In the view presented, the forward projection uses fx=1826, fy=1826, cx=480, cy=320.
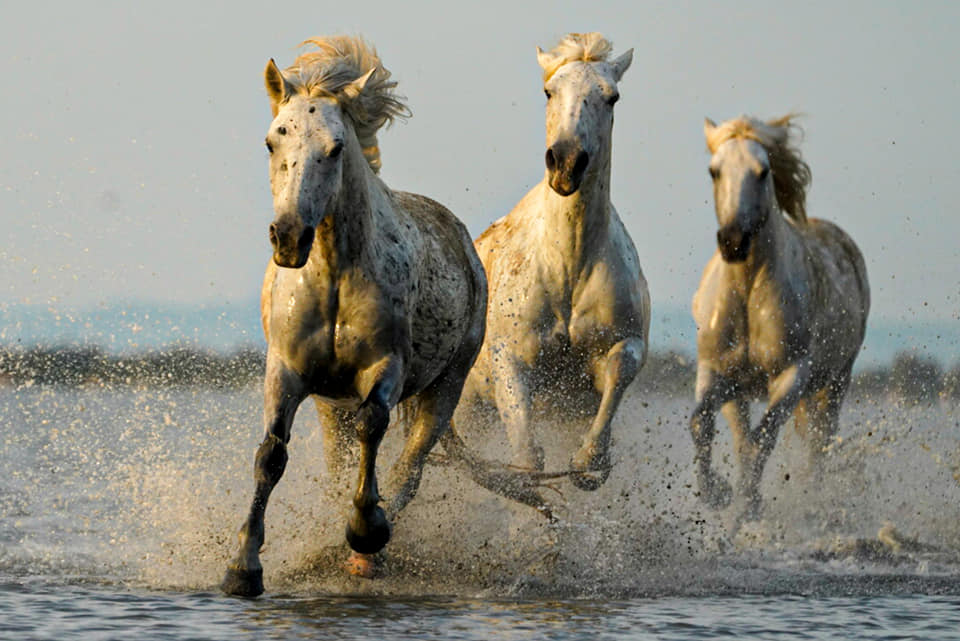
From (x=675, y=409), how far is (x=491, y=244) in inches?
69.0

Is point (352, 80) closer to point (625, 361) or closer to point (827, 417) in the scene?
point (625, 361)

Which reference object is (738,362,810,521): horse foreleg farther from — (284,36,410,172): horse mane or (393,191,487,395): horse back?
(284,36,410,172): horse mane

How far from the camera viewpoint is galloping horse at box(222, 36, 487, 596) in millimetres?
7184

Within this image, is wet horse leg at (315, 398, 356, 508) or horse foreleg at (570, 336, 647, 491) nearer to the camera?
wet horse leg at (315, 398, 356, 508)

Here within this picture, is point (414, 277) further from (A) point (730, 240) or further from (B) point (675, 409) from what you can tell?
(B) point (675, 409)

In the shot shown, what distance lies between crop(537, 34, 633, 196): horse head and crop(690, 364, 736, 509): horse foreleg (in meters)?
1.86

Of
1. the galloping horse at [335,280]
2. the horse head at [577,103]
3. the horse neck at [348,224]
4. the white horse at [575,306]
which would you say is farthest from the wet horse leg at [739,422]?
the horse neck at [348,224]

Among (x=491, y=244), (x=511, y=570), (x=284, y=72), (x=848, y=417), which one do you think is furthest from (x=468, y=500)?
(x=848, y=417)

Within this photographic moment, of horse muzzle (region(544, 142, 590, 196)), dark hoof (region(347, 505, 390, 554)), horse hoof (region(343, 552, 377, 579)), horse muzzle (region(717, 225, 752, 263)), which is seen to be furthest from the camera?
horse muzzle (region(717, 225, 752, 263))

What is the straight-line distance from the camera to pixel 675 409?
37.5ft

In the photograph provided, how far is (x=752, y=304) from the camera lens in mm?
10781


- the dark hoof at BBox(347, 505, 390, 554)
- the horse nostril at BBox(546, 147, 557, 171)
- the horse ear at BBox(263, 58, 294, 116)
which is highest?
the horse nostril at BBox(546, 147, 557, 171)

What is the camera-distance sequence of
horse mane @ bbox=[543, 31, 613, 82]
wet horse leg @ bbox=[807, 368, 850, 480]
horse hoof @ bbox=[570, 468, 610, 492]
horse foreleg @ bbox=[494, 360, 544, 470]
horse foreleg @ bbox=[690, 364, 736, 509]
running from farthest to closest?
wet horse leg @ bbox=[807, 368, 850, 480] → horse foreleg @ bbox=[690, 364, 736, 509] → horse mane @ bbox=[543, 31, 613, 82] → horse foreleg @ bbox=[494, 360, 544, 470] → horse hoof @ bbox=[570, 468, 610, 492]

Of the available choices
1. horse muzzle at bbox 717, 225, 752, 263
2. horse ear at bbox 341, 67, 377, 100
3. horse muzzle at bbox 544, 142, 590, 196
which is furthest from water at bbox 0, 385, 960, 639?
horse ear at bbox 341, 67, 377, 100
